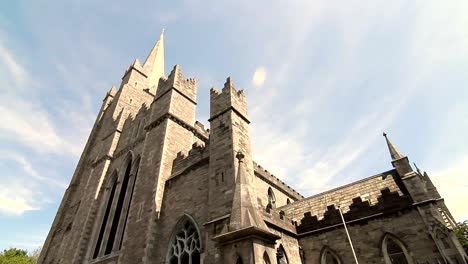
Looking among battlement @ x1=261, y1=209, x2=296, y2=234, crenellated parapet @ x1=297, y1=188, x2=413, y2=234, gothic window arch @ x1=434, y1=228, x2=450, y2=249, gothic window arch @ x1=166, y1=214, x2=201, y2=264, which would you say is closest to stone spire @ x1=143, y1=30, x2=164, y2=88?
gothic window arch @ x1=166, y1=214, x2=201, y2=264

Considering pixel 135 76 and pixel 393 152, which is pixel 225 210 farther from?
pixel 135 76

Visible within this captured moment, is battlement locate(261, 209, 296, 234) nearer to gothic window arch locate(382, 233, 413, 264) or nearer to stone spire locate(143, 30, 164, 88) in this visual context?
gothic window arch locate(382, 233, 413, 264)

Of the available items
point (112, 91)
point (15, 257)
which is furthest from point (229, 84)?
point (15, 257)

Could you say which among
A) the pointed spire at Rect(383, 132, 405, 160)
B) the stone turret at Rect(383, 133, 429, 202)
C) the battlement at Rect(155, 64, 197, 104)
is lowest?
the stone turret at Rect(383, 133, 429, 202)

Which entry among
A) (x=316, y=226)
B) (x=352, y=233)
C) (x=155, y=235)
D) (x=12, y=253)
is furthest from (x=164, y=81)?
(x=12, y=253)

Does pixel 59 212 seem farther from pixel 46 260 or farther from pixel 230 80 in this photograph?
pixel 230 80

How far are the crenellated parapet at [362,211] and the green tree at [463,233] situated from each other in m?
2.12

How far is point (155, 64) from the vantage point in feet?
119

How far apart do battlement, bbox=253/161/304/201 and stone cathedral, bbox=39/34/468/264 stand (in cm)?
11

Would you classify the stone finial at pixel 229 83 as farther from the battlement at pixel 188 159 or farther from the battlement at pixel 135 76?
the battlement at pixel 135 76

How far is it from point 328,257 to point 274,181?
7.48m

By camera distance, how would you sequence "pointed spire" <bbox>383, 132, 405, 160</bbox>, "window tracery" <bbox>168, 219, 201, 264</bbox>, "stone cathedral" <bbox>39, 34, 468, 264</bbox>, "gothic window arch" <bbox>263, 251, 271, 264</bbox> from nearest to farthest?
1. "gothic window arch" <bbox>263, 251, 271, 264</bbox>
2. "stone cathedral" <bbox>39, 34, 468, 264</bbox>
3. "window tracery" <bbox>168, 219, 201, 264</bbox>
4. "pointed spire" <bbox>383, 132, 405, 160</bbox>

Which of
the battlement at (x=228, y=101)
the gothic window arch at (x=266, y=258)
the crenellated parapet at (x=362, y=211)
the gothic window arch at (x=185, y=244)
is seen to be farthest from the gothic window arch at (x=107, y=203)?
the gothic window arch at (x=266, y=258)

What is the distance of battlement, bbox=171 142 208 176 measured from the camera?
12367mm
